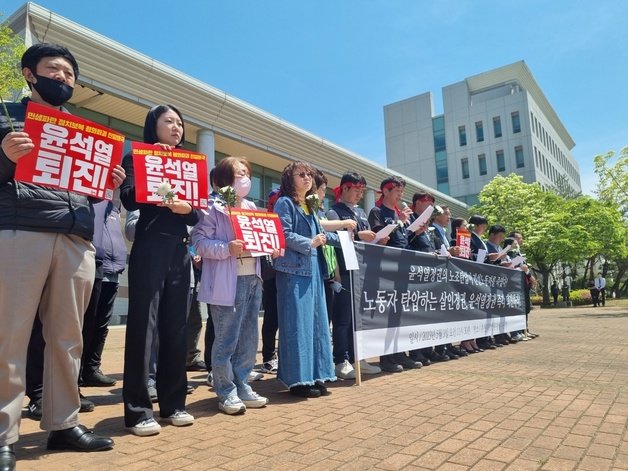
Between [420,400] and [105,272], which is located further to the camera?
[105,272]

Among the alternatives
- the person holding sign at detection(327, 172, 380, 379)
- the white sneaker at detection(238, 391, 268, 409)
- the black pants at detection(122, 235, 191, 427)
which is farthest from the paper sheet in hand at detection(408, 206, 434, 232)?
the black pants at detection(122, 235, 191, 427)

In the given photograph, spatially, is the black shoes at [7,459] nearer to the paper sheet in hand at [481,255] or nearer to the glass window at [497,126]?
the paper sheet in hand at [481,255]

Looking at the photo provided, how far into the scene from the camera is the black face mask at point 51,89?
2.65m

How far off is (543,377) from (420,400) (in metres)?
1.84

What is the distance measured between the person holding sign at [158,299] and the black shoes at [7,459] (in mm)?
750

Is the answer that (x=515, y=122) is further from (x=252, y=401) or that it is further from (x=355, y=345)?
(x=252, y=401)

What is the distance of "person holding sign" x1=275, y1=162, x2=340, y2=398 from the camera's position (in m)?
3.96

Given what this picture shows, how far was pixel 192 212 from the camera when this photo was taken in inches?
126

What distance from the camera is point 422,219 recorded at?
223 inches

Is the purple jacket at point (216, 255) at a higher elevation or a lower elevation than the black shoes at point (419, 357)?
higher

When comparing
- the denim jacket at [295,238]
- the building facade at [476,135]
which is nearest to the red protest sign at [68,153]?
the denim jacket at [295,238]

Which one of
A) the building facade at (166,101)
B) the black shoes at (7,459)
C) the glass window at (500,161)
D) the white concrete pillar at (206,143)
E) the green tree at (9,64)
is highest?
the glass window at (500,161)

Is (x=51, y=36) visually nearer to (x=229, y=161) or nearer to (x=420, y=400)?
(x=229, y=161)

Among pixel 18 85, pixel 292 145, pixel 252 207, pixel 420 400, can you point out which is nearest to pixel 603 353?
pixel 420 400
